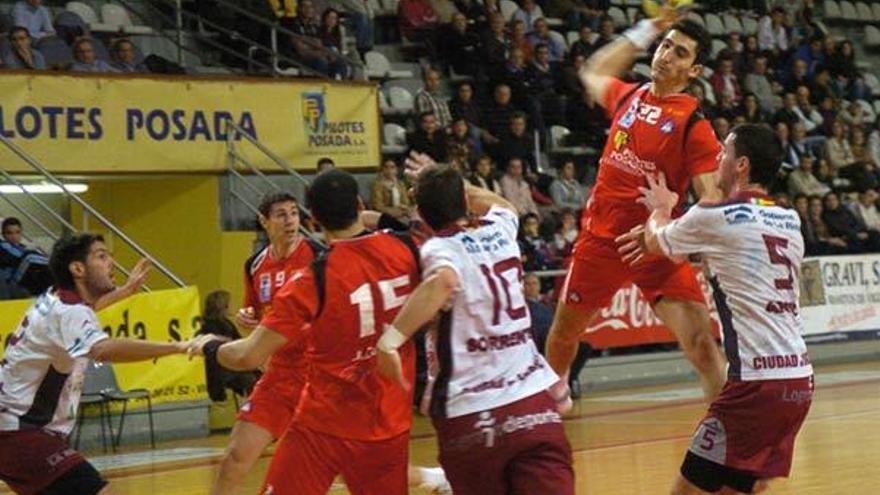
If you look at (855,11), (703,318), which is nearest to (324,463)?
(703,318)

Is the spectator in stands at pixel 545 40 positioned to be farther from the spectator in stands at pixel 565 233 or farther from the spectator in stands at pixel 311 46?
the spectator in stands at pixel 311 46

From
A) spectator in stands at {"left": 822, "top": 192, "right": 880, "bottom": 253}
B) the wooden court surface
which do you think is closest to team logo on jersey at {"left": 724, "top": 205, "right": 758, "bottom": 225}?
the wooden court surface

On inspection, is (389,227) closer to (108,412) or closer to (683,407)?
(108,412)

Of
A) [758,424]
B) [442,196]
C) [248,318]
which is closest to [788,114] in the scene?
[248,318]

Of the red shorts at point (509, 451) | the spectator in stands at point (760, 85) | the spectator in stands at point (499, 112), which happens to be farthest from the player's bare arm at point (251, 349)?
the spectator in stands at point (760, 85)

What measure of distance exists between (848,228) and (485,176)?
24.2ft

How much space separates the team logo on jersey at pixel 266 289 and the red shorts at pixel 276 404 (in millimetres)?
813

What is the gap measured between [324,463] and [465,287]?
4.47 ft

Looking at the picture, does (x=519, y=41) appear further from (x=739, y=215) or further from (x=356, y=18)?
(x=739, y=215)

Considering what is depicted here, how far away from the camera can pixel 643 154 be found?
10.2 m

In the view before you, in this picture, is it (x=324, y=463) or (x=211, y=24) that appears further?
(x=211, y=24)

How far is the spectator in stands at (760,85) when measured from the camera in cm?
2995

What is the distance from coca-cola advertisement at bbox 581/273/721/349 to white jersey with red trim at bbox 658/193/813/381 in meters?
13.9

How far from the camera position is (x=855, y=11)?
35.4 meters
